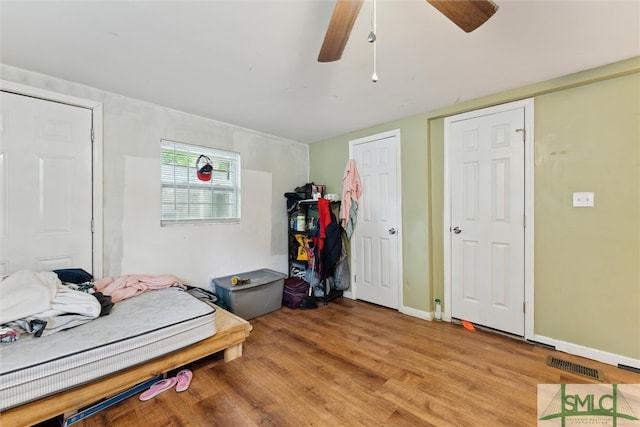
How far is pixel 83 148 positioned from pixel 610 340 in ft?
14.7

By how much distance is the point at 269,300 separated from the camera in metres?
3.03

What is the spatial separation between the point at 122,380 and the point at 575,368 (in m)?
3.09

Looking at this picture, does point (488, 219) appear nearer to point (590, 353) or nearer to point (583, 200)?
point (583, 200)

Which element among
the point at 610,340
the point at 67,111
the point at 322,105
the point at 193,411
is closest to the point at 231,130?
the point at 322,105

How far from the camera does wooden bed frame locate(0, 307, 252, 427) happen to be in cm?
131

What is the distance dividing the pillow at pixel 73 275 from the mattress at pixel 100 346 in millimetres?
383

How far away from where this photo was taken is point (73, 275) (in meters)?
2.07

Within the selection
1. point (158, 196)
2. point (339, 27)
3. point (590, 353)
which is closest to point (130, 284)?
point (158, 196)

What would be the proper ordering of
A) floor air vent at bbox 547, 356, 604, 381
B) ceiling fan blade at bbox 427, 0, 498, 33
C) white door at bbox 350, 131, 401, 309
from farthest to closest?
white door at bbox 350, 131, 401, 309 → floor air vent at bbox 547, 356, 604, 381 → ceiling fan blade at bbox 427, 0, 498, 33

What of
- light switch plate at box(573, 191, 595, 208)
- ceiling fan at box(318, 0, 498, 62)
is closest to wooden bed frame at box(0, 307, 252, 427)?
ceiling fan at box(318, 0, 498, 62)

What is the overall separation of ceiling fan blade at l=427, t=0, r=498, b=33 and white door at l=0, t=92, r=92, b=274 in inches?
109

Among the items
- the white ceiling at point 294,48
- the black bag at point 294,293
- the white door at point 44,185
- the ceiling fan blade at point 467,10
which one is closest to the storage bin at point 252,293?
the black bag at point 294,293

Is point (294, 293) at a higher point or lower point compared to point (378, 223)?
lower

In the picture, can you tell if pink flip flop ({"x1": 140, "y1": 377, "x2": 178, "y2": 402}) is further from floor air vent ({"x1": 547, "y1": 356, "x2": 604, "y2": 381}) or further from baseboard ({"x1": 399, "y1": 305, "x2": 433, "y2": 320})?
floor air vent ({"x1": 547, "y1": 356, "x2": 604, "y2": 381})
